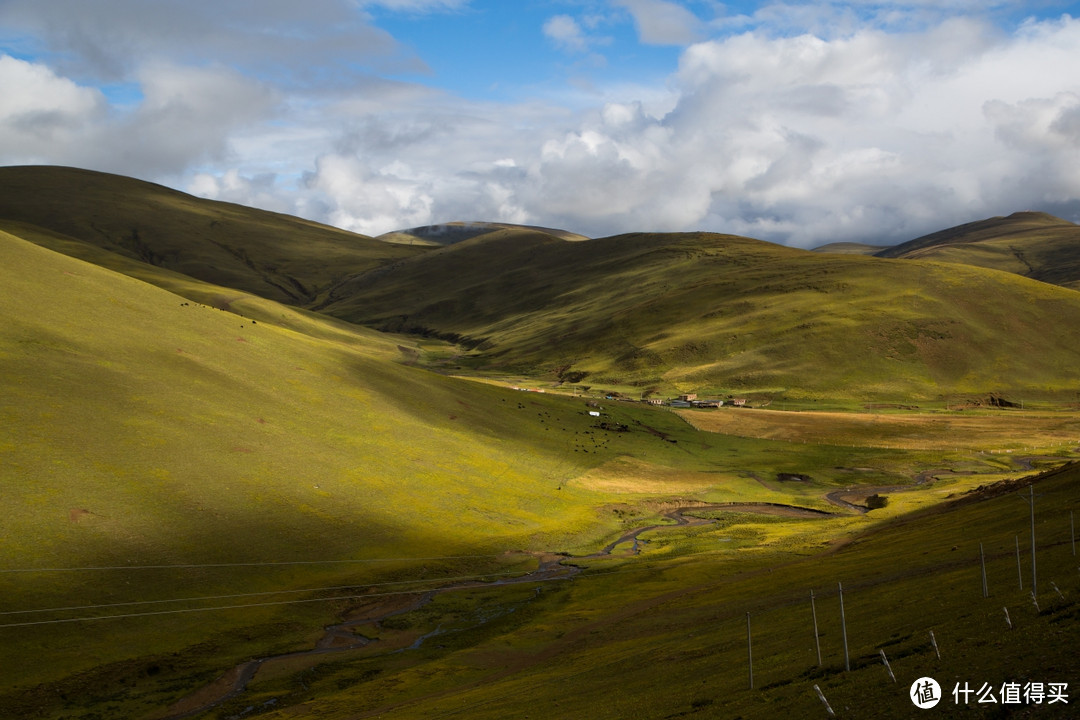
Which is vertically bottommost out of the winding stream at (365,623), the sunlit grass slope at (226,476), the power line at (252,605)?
the winding stream at (365,623)

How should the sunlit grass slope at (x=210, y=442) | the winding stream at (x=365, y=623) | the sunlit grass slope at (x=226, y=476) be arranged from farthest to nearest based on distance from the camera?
the sunlit grass slope at (x=210, y=442) → the sunlit grass slope at (x=226, y=476) → the winding stream at (x=365, y=623)

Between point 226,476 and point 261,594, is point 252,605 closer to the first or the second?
point 261,594

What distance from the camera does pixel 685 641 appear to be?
5025 centimetres

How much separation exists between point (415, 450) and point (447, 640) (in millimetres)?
55583

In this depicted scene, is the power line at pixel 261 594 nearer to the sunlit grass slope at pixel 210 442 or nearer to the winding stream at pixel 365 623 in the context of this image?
the winding stream at pixel 365 623

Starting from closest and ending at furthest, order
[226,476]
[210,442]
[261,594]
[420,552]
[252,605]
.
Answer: [252,605] < [261,594] < [420,552] < [226,476] < [210,442]

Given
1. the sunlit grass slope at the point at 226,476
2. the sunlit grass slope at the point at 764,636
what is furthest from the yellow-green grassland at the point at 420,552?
the sunlit grass slope at the point at 226,476

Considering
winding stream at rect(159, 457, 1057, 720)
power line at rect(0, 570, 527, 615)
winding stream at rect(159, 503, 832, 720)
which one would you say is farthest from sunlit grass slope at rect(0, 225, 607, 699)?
winding stream at rect(159, 457, 1057, 720)

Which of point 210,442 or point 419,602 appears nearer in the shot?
point 419,602

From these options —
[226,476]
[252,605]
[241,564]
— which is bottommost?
[252,605]

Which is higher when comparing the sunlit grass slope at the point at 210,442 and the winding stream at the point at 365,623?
the sunlit grass slope at the point at 210,442

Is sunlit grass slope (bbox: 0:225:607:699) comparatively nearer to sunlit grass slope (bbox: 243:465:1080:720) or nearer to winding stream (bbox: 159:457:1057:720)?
winding stream (bbox: 159:457:1057:720)

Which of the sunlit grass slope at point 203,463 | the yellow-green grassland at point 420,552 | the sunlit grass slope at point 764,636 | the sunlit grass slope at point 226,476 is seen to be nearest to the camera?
the sunlit grass slope at point 764,636

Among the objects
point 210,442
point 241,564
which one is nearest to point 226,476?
point 210,442
